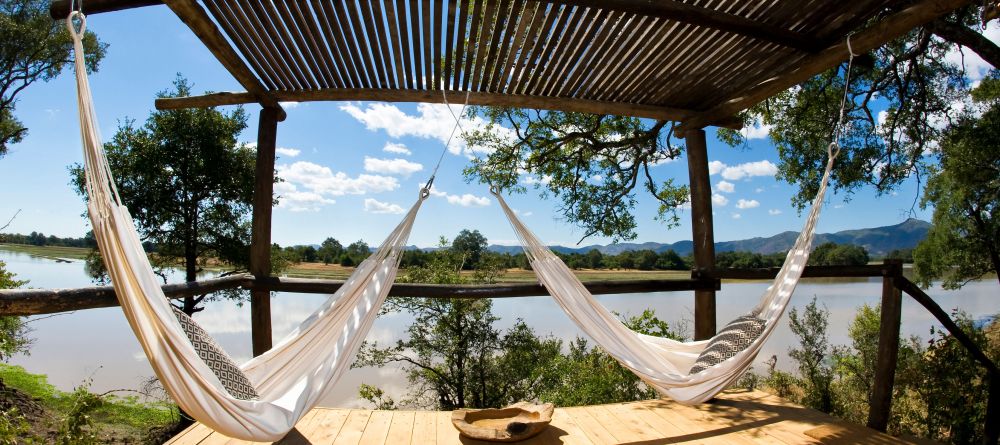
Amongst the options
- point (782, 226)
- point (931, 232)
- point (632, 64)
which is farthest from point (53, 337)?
point (931, 232)

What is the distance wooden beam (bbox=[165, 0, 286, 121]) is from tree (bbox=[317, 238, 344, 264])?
21.1 feet

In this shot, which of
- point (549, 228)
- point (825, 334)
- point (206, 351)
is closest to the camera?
point (206, 351)

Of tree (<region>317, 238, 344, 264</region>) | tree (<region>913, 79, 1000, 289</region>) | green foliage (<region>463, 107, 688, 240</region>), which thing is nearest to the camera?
tree (<region>913, 79, 1000, 289</region>)

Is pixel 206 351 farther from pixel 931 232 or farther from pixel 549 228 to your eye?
pixel 931 232

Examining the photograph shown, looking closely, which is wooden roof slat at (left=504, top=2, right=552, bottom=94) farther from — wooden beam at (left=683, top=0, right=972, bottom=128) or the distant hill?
the distant hill

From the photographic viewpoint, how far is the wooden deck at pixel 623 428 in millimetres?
2018

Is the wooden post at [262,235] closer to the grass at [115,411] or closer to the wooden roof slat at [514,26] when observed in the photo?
the wooden roof slat at [514,26]

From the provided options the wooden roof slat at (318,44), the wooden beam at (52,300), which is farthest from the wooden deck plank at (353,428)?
the wooden roof slat at (318,44)

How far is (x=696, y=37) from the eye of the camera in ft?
6.64

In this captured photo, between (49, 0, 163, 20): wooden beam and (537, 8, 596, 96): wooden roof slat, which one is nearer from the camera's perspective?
(49, 0, 163, 20): wooden beam

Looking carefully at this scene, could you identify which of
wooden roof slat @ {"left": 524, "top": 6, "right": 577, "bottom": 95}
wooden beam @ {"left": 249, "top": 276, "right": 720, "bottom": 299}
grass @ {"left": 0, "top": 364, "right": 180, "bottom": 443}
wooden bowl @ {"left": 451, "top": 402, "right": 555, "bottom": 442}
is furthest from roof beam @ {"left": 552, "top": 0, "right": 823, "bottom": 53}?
grass @ {"left": 0, "top": 364, "right": 180, "bottom": 443}

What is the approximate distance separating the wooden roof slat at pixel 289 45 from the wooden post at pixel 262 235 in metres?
0.29

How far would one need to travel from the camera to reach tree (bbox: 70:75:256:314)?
262 inches

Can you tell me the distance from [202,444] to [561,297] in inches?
62.4
